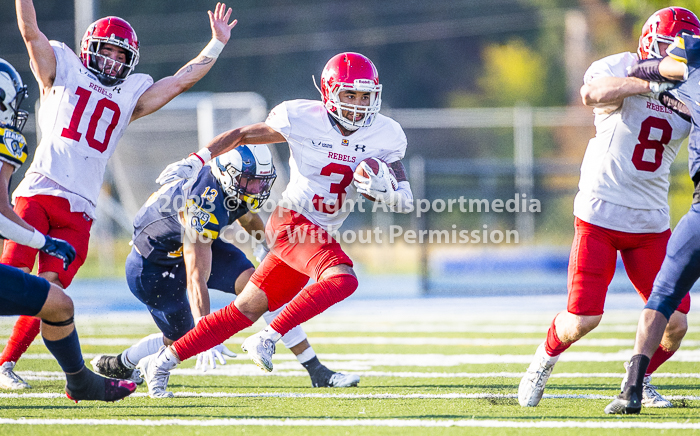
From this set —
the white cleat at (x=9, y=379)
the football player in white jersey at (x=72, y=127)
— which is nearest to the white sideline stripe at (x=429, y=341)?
the white cleat at (x=9, y=379)

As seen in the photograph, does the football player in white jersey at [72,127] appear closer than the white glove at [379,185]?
No

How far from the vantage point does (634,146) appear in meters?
3.64

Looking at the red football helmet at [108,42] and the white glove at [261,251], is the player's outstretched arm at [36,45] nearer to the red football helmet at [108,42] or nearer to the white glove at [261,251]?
the red football helmet at [108,42]

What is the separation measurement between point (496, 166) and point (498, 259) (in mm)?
1958

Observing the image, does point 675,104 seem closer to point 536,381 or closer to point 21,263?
point 536,381

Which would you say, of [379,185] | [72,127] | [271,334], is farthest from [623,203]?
[72,127]

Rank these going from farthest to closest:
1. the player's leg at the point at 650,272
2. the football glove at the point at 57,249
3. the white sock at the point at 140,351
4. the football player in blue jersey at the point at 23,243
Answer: the white sock at the point at 140,351, the player's leg at the point at 650,272, the football glove at the point at 57,249, the football player in blue jersey at the point at 23,243

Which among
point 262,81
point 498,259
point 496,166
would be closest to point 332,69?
point 498,259

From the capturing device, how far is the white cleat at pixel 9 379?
4203mm

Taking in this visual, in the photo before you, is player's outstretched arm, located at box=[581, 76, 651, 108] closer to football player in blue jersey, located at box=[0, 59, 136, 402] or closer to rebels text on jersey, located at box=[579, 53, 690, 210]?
rebels text on jersey, located at box=[579, 53, 690, 210]

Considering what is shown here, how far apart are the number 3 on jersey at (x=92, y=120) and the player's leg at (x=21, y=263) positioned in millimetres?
437

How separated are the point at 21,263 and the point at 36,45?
1.20 metres

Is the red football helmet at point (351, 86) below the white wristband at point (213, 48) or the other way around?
below

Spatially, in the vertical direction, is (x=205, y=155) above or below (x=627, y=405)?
above
